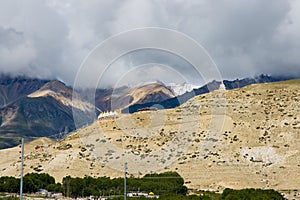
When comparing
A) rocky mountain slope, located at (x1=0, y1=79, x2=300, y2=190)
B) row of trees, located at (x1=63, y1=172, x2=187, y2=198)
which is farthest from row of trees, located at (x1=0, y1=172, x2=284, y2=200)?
rocky mountain slope, located at (x1=0, y1=79, x2=300, y2=190)

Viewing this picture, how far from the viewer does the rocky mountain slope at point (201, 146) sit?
103812mm

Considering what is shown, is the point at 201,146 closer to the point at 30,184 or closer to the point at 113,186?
the point at 113,186

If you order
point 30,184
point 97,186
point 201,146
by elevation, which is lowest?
point 97,186

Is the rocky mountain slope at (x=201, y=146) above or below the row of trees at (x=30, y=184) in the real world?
above

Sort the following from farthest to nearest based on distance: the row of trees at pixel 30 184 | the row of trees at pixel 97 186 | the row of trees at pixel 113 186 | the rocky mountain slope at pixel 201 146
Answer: the rocky mountain slope at pixel 201 146 → the row of trees at pixel 113 186 → the row of trees at pixel 97 186 → the row of trees at pixel 30 184

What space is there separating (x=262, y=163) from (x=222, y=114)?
107 feet

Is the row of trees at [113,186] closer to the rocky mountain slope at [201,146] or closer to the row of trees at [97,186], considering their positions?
the row of trees at [97,186]

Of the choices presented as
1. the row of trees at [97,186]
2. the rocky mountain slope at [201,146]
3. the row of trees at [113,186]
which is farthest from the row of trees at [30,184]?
the rocky mountain slope at [201,146]

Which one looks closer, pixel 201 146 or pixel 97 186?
pixel 97 186

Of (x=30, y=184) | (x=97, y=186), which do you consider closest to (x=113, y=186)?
(x=97, y=186)

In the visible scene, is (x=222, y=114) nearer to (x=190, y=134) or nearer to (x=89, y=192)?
(x=190, y=134)

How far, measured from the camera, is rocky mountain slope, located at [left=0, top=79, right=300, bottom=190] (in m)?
104

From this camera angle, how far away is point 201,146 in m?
123

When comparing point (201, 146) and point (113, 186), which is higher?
point (201, 146)
